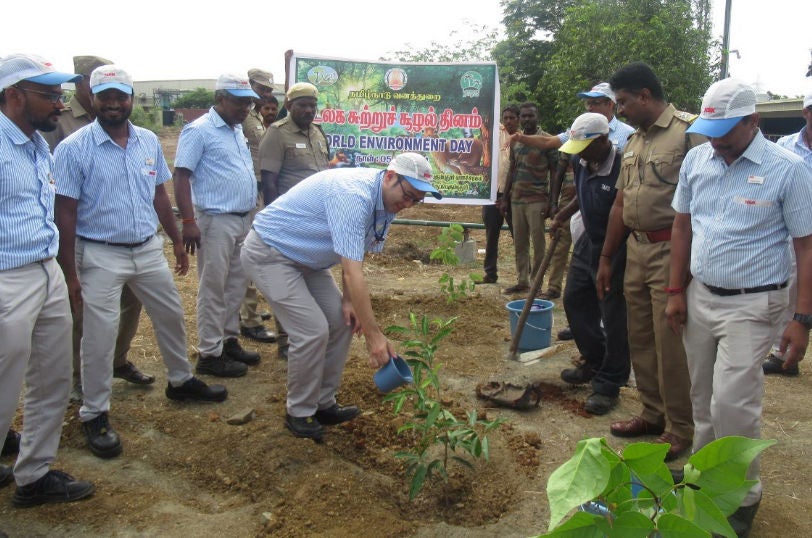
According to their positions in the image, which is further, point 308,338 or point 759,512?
point 308,338

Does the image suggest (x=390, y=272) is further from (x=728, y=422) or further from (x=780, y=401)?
(x=728, y=422)

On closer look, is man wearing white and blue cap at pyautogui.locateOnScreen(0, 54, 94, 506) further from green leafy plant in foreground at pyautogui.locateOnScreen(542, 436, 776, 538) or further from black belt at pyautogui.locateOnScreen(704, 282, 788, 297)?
black belt at pyautogui.locateOnScreen(704, 282, 788, 297)

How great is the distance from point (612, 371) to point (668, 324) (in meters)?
0.99

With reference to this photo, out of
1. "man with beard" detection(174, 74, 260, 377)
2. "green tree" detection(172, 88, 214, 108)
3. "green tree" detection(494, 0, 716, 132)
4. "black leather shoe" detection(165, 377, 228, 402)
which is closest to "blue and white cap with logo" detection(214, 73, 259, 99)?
"man with beard" detection(174, 74, 260, 377)

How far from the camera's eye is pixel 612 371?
4.39 meters

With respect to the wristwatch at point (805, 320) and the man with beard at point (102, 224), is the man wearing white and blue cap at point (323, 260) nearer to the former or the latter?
the man with beard at point (102, 224)

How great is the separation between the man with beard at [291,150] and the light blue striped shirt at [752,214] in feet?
10.5

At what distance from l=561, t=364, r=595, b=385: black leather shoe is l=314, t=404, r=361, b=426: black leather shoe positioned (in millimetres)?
1614

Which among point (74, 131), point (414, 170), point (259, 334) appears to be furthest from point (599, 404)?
point (74, 131)

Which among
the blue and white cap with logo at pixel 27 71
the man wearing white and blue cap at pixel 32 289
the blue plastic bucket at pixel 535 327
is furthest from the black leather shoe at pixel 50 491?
the blue plastic bucket at pixel 535 327

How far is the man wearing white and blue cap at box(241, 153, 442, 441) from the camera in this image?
3367 mm

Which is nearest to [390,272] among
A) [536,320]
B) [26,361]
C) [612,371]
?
[536,320]

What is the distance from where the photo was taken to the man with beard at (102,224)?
11.8ft

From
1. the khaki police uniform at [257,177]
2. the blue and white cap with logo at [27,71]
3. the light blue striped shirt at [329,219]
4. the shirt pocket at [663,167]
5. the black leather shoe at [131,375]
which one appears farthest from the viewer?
the khaki police uniform at [257,177]
